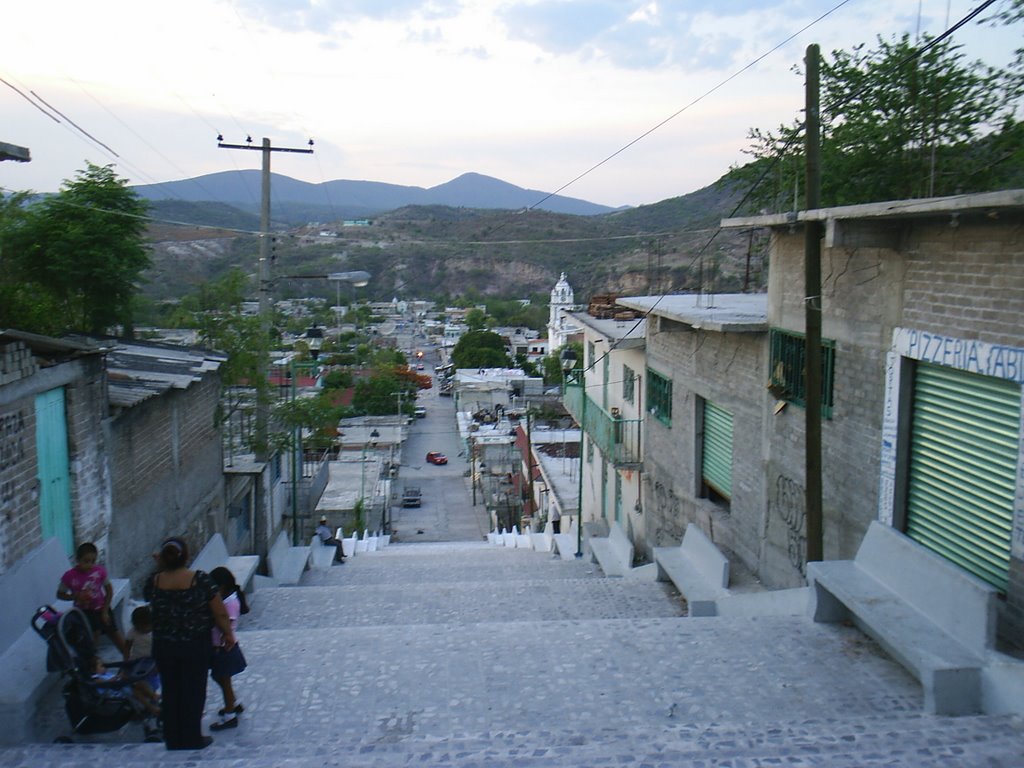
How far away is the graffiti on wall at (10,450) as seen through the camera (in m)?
7.07

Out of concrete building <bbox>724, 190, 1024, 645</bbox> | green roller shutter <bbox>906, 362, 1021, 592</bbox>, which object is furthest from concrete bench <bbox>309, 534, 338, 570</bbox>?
green roller shutter <bbox>906, 362, 1021, 592</bbox>

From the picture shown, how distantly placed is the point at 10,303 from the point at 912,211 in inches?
426

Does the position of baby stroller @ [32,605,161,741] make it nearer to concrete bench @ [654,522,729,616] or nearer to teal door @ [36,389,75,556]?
teal door @ [36,389,75,556]

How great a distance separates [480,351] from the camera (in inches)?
A: 3332

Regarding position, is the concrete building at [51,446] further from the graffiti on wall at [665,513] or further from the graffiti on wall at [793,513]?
the graffiti on wall at [665,513]

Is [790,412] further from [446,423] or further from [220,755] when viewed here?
[446,423]

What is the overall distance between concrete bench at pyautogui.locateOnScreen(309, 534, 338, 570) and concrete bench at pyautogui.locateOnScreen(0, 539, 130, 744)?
8631 millimetres

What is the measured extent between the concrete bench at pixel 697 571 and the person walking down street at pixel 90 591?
5468mm

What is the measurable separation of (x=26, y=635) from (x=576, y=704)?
11.8ft

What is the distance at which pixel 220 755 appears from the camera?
4.73 m

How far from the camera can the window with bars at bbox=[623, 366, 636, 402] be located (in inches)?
687

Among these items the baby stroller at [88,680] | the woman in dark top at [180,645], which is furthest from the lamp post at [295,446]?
the woman in dark top at [180,645]

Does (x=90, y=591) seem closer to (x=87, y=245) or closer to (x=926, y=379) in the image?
(x=926, y=379)

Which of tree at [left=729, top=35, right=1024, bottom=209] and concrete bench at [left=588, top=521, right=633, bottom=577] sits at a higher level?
tree at [left=729, top=35, right=1024, bottom=209]
